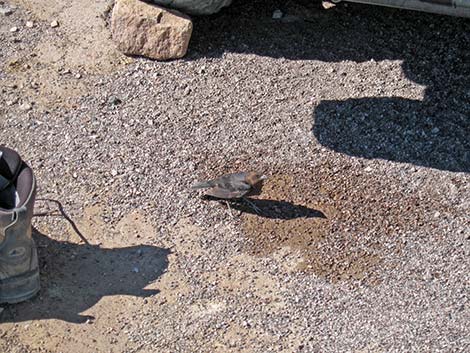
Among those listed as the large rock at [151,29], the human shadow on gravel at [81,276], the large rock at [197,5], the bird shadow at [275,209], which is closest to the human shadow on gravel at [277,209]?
the bird shadow at [275,209]

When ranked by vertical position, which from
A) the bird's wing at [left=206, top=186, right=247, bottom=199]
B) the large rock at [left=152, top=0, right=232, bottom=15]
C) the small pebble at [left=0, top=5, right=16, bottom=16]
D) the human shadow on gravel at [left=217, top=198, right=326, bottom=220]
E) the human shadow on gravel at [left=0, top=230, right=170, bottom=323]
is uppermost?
the large rock at [left=152, top=0, right=232, bottom=15]

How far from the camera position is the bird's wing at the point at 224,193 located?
5.54 m

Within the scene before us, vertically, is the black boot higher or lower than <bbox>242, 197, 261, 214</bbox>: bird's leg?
higher

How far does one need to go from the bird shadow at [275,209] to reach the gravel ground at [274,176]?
1 centimetres

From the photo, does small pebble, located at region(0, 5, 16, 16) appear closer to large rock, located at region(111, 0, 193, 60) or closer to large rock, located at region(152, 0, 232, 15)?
large rock, located at region(111, 0, 193, 60)

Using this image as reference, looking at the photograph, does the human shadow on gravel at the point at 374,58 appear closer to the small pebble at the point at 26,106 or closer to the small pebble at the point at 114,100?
the small pebble at the point at 114,100

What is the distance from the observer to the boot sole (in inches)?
196

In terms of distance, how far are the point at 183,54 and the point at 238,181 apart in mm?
1365

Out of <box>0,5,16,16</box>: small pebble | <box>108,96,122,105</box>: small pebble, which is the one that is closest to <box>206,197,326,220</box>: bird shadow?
<box>108,96,122,105</box>: small pebble

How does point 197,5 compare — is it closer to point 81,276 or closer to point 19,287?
point 81,276

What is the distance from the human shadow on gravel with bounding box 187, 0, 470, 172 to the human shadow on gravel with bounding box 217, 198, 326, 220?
605 millimetres

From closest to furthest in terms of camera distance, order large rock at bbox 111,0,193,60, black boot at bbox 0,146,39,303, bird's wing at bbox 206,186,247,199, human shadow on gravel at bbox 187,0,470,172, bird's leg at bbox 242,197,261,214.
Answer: black boot at bbox 0,146,39,303
bird's wing at bbox 206,186,247,199
bird's leg at bbox 242,197,261,214
human shadow on gravel at bbox 187,0,470,172
large rock at bbox 111,0,193,60

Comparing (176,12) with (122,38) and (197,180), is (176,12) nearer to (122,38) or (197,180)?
(122,38)

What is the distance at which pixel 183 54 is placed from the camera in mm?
6586
